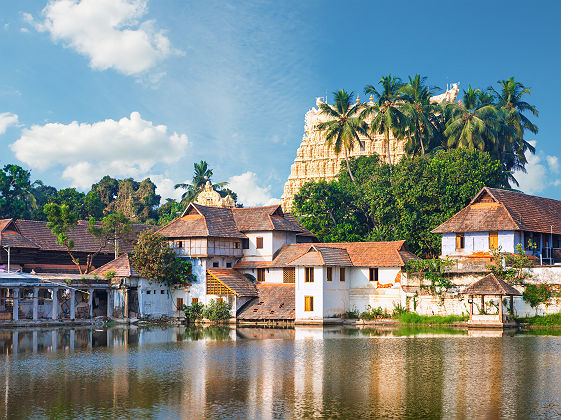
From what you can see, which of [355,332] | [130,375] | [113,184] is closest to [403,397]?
[130,375]

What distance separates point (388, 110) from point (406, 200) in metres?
13.5

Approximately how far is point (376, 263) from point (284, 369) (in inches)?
984

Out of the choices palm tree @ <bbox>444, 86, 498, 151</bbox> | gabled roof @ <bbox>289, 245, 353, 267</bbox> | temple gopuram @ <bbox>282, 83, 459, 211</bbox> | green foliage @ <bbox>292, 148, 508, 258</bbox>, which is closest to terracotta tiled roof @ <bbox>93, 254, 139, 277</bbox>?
gabled roof @ <bbox>289, 245, 353, 267</bbox>

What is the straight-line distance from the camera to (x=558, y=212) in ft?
190

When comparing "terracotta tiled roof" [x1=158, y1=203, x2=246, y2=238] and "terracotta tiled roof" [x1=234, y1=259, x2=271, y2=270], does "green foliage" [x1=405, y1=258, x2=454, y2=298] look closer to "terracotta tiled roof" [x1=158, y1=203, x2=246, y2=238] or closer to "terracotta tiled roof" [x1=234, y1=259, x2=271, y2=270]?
"terracotta tiled roof" [x1=234, y1=259, x2=271, y2=270]

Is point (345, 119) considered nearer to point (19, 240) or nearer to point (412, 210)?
point (412, 210)

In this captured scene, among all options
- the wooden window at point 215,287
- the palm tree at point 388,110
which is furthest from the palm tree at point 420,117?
the wooden window at point 215,287

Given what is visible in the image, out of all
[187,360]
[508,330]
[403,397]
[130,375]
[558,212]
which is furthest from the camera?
[558,212]

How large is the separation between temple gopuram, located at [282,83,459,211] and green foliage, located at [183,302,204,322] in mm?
40847

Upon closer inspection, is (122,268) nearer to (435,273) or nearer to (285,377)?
(435,273)

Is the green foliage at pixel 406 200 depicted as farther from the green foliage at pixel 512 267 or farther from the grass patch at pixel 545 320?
the grass patch at pixel 545 320

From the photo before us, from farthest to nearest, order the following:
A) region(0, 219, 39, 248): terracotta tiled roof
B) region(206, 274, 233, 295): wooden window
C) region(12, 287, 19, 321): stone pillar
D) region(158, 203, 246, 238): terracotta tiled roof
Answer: region(158, 203, 246, 238): terracotta tiled roof, region(0, 219, 39, 248): terracotta tiled roof, region(206, 274, 233, 295): wooden window, region(12, 287, 19, 321): stone pillar

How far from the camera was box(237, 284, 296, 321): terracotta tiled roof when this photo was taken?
176 feet

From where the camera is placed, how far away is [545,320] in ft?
151
